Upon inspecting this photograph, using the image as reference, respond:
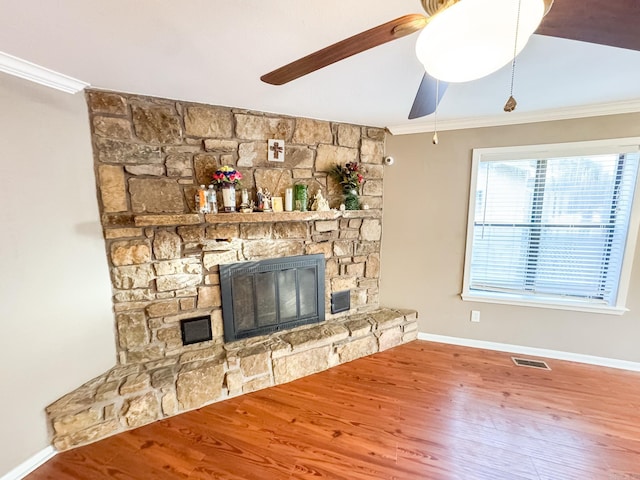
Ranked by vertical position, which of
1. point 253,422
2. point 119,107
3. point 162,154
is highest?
point 119,107

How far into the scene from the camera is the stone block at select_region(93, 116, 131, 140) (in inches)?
70.8

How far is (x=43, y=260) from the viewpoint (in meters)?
1.56

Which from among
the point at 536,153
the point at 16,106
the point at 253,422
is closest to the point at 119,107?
the point at 16,106

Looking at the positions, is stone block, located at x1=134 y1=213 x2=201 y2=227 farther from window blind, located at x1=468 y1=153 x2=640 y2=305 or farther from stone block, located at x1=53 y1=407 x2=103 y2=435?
window blind, located at x1=468 y1=153 x2=640 y2=305

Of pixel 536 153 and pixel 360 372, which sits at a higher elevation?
pixel 536 153

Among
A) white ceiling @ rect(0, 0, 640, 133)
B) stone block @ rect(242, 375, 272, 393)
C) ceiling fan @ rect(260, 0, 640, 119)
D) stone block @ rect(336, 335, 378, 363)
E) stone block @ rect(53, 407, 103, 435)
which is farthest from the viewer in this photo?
stone block @ rect(336, 335, 378, 363)

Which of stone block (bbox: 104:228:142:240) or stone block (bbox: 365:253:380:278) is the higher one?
stone block (bbox: 104:228:142:240)

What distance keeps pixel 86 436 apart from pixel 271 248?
1738 millimetres

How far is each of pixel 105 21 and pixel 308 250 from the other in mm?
1959

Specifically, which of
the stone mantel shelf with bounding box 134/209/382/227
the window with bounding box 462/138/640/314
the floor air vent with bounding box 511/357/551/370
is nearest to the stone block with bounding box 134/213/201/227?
the stone mantel shelf with bounding box 134/209/382/227

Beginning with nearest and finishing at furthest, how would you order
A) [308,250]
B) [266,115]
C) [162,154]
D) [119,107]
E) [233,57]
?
[233,57], [119,107], [162,154], [266,115], [308,250]

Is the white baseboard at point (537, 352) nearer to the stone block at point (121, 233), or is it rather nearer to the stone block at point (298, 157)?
the stone block at point (298, 157)

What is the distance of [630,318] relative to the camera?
7.54 feet

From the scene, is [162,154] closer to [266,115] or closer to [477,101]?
[266,115]
